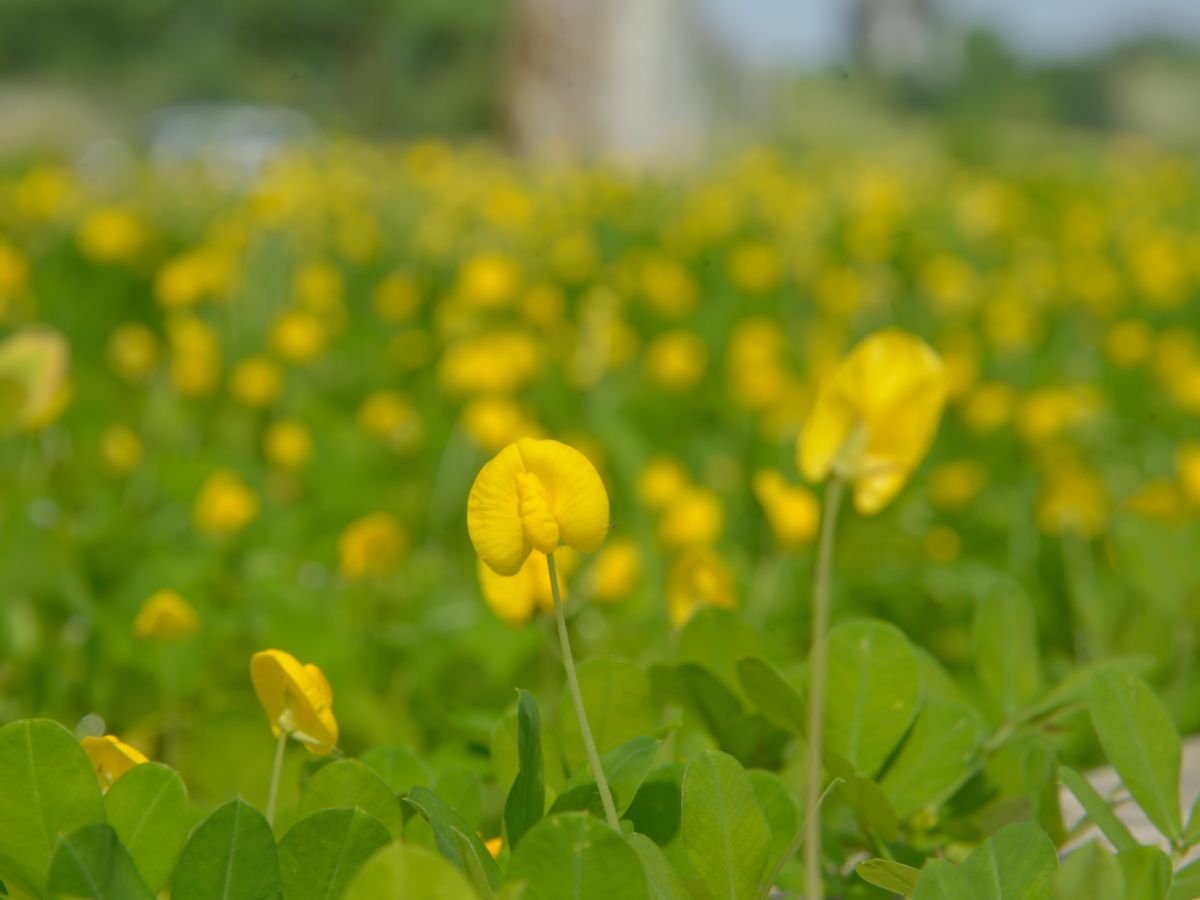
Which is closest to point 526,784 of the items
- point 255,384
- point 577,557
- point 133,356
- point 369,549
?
point 369,549

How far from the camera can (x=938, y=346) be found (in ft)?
11.4

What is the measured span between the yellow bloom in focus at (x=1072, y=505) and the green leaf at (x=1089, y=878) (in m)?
1.40

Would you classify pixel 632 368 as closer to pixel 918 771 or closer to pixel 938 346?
pixel 938 346

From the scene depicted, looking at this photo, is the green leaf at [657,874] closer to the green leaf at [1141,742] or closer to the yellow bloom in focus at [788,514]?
the green leaf at [1141,742]

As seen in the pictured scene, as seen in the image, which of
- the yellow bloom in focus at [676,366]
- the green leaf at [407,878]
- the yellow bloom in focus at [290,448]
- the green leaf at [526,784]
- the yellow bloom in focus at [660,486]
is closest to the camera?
the green leaf at [407,878]

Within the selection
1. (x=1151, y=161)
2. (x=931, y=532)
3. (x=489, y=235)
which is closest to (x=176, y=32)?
(x=1151, y=161)

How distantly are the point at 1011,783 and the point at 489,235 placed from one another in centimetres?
356

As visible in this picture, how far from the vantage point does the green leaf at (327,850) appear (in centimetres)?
75

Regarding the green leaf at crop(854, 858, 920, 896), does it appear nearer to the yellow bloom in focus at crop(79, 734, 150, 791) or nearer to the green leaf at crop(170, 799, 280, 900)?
the green leaf at crop(170, 799, 280, 900)

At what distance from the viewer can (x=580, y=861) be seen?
0.67 meters

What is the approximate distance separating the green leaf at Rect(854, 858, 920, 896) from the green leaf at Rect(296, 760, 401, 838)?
26cm

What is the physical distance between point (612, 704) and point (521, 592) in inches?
5.1

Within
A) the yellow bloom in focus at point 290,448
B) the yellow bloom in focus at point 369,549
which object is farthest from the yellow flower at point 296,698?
the yellow bloom in focus at point 290,448

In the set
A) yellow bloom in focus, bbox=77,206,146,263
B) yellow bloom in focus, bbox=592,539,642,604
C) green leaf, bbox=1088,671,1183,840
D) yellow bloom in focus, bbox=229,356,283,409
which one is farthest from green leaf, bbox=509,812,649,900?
yellow bloom in focus, bbox=77,206,146,263
